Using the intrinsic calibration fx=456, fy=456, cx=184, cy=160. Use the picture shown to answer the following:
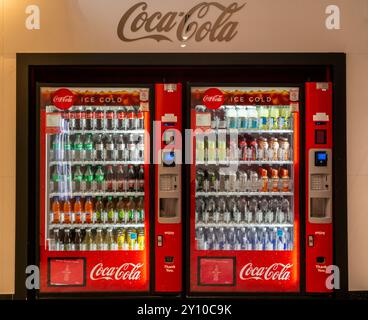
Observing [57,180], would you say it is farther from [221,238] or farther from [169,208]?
[221,238]

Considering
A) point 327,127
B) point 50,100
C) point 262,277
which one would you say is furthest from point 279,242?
point 50,100

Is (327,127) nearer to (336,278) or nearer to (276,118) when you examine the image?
(276,118)

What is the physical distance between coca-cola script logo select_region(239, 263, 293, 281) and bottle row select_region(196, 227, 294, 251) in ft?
0.53

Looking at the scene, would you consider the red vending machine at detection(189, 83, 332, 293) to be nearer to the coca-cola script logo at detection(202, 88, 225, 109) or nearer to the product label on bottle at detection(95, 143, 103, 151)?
the coca-cola script logo at detection(202, 88, 225, 109)

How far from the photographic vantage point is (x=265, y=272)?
164 inches

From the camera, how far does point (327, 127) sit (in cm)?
412

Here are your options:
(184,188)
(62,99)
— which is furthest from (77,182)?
(184,188)

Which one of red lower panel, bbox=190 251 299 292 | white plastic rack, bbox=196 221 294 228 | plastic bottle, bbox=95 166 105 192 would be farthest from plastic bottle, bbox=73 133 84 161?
red lower panel, bbox=190 251 299 292

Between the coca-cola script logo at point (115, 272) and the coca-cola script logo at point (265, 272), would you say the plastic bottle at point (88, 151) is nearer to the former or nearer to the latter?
the coca-cola script logo at point (115, 272)

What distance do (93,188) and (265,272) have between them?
177cm

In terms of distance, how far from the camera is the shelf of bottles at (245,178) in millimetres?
4227

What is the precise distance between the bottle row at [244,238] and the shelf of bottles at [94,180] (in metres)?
0.60

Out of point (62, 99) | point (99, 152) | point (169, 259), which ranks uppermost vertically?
point (62, 99)
